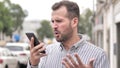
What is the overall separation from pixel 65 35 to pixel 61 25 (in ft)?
0.30

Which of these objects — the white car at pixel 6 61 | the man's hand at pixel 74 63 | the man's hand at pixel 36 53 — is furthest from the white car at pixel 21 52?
the man's hand at pixel 74 63

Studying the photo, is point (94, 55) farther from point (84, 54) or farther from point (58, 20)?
point (58, 20)

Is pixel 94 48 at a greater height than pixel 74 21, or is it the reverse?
pixel 74 21

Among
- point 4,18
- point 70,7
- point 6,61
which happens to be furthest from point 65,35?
point 4,18

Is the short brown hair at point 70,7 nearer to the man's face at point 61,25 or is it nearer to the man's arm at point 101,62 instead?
the man's face at point 61,25

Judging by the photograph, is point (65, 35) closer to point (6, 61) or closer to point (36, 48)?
point (36, 48)

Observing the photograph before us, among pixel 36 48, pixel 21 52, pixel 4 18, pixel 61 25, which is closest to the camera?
pixel 36 48

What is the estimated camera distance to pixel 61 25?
12.4ft

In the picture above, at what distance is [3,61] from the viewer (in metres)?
18.5

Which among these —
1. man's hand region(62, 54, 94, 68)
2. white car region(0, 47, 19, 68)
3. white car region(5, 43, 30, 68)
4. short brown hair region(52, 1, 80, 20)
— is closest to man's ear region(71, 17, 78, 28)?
short brown hair region(52, 1, 80, 20)

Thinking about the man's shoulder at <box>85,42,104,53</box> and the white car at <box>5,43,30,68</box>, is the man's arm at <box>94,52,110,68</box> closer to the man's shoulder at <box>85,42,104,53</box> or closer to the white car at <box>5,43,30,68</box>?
the man's shoulder at <box>85,42,104,53</box>

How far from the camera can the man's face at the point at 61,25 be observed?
3750 millimetres

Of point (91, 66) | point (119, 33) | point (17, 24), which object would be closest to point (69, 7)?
point (91, 66)

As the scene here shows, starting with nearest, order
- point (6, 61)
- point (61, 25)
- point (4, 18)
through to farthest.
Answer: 1. point (61, 25)
2. point (6, 61)
3. point (4, 18)
